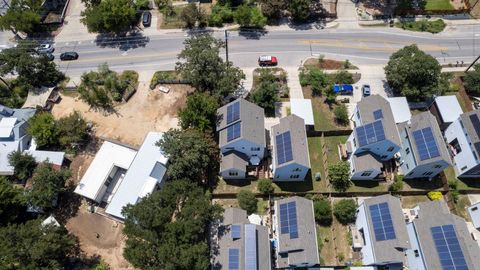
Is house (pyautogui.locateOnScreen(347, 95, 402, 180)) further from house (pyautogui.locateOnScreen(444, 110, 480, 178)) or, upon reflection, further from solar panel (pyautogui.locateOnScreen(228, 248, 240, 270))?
solar panel (pyautogui.locateOnScreen(228, 248, 240, 270))

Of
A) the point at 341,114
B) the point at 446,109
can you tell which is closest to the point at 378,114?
the point at 341,114

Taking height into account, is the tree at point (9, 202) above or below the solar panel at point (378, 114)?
below

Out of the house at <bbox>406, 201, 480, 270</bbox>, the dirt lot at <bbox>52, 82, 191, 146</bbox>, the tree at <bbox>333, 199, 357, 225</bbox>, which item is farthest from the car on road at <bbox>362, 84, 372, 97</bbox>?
the dirt lot at <bbox>52, 82, 191, 146</bbox>

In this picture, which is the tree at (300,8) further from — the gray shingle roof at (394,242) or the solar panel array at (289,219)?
the gray shingle roof at (394,242)

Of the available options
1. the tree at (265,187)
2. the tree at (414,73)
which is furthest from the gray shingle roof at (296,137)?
the tree at (414,73)

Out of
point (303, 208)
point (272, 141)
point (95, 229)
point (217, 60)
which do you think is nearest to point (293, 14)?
point (217, 60)

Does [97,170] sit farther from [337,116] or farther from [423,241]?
[423,241]

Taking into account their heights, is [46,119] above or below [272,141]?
above
